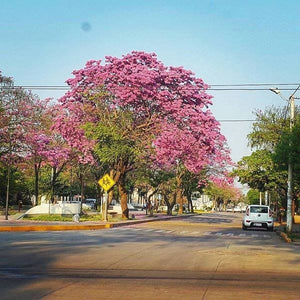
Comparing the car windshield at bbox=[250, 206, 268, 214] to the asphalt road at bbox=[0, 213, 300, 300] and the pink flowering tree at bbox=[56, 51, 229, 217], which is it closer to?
the pink flowering tree at bbox=[56, 51, 229, 217]

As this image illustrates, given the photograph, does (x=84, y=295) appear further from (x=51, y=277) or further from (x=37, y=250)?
(x=37, y=250)

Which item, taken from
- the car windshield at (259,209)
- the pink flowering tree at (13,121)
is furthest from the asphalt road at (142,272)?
the pink flowering tree at (13,121)

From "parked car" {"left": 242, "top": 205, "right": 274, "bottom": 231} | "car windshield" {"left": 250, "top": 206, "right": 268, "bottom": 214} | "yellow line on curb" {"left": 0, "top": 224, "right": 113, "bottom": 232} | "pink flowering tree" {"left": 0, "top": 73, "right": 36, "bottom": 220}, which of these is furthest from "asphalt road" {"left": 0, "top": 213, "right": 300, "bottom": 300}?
"pink flowering tree" {"left": 0, "top": 73, "right": 36, "bottom": 220}

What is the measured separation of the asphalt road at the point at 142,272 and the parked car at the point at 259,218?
61.6ft

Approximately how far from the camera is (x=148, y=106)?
40375mm

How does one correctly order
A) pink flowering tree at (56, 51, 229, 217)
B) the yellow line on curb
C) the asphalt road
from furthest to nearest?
pink flowering tree at (56, 51, 229, 217) < the yellow line on curb < the asphalt road

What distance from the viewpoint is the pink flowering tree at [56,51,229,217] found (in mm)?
38375

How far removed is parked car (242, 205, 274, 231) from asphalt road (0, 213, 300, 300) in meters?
18.8

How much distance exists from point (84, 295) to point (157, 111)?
102ft

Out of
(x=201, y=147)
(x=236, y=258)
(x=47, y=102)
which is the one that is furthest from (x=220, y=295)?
(x=47, y=102)

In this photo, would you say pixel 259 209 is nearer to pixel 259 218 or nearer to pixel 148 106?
pixel 259 218

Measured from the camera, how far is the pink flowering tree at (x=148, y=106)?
3838 cm

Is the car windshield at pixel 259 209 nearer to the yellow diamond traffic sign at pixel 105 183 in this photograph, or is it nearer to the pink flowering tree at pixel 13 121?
the yellow diamond traffic sign at pixel 105 183

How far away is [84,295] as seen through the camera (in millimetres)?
9648
